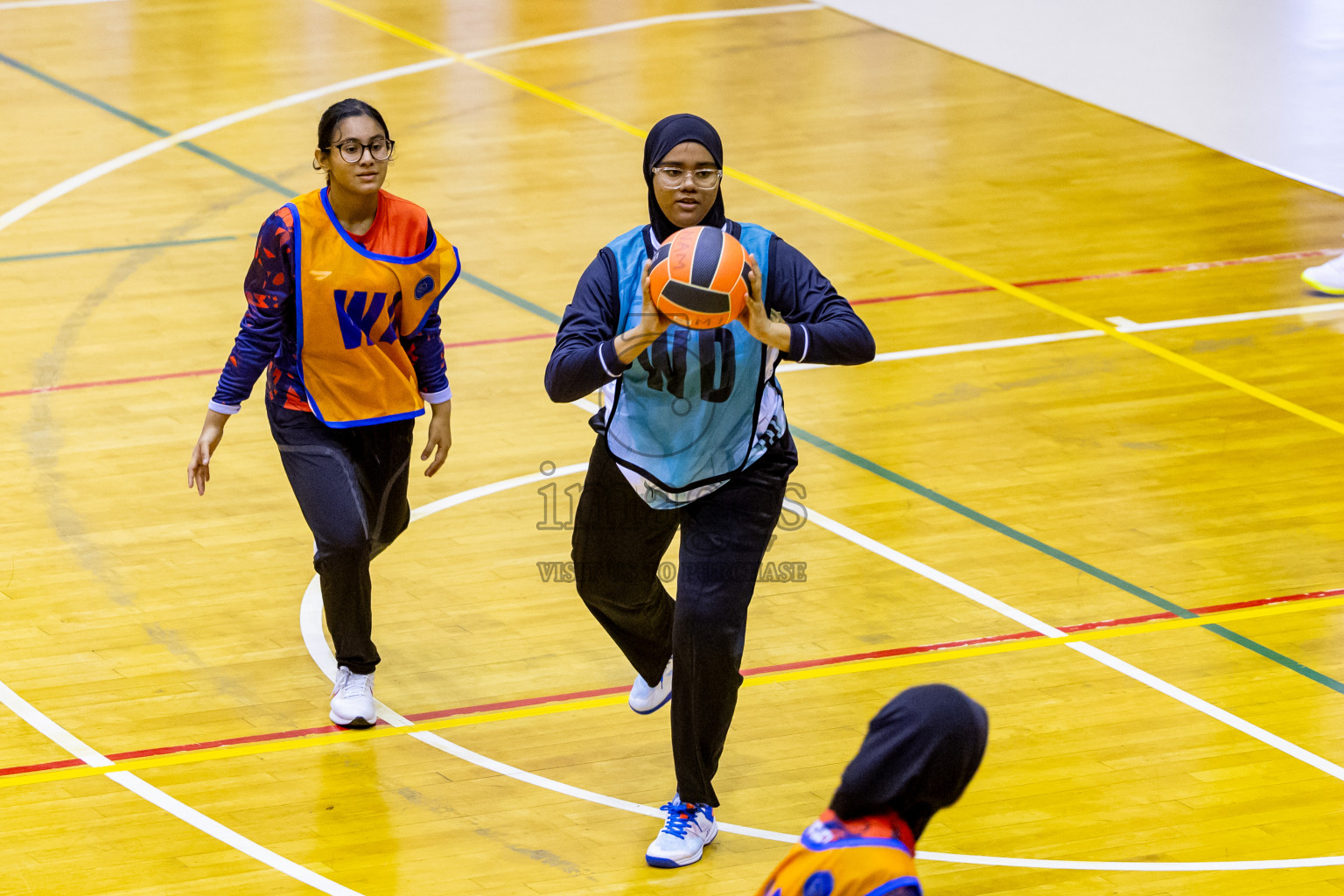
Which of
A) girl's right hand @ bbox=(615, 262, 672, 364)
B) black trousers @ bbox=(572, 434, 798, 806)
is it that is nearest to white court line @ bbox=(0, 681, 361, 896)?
black trousers @ bbox=(572, 434, 798, 806)

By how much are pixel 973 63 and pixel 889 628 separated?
32.4 ft

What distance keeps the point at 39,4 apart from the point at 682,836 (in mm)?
13352

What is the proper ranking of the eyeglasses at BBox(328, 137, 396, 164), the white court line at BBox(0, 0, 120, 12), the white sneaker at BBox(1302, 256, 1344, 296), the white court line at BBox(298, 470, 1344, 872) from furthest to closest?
the white court line at BBox(0, 0, 120, 12) < the white sneaker at BBox(1302, 256, 1344, 296) < the eyeglasses at BBox(328, 137, 396, 164) < the white court line at BBox(298, 470, 1344, 872)

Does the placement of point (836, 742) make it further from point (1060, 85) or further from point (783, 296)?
point (1060, 85)

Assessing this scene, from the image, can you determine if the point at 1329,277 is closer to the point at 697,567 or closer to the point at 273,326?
the point at 697,567

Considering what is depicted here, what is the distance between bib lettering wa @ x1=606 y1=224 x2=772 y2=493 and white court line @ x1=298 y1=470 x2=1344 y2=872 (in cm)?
121

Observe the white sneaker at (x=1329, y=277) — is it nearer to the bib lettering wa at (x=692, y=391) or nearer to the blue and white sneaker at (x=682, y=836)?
the bib lettering wa at (x=692, y=391)

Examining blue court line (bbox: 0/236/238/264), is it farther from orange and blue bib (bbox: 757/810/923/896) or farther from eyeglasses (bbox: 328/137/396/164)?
orange and blue bib (bbox: 757/810/923/896)

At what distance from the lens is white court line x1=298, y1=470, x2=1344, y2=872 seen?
580 cm

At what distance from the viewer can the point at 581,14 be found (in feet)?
57.4

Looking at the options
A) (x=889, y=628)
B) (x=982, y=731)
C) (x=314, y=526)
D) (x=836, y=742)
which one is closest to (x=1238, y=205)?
(x=889, y=628)

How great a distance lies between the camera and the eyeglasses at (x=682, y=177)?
528cm

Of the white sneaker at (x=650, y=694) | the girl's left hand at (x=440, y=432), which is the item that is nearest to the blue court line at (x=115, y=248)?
the girl's left hand at (x=440, y=432)

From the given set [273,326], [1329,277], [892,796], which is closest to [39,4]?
[1329,277]
